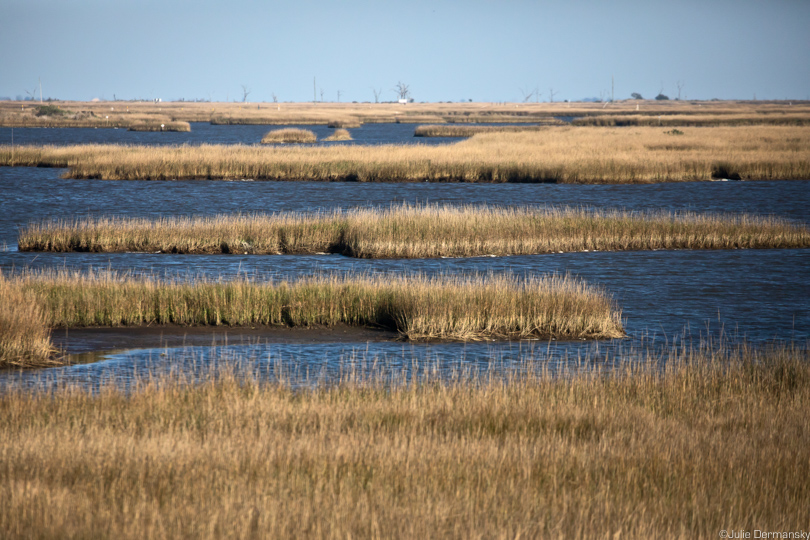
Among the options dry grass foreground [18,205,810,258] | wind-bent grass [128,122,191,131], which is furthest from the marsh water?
wind-bent grass [128,122,191,131]

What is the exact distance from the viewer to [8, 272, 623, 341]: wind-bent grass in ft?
51.5

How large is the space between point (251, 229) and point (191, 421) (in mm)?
17424

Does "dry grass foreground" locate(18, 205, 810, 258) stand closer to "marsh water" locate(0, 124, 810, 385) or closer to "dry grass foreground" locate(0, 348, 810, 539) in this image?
"marsh water" locate(0, 124, 810, 385)

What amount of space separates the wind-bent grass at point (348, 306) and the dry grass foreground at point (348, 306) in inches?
0.8

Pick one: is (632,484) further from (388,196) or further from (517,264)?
(388,196)

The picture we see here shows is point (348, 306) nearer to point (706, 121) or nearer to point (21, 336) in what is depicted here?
point (21, 336)

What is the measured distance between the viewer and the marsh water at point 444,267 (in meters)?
13.8

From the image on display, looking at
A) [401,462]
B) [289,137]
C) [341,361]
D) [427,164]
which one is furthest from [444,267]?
[289,137]

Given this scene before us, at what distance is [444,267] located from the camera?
22.6m

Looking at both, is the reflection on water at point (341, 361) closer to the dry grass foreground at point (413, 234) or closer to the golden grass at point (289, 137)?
the dry grass foreground at point (413, 234)

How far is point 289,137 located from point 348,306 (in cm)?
6403

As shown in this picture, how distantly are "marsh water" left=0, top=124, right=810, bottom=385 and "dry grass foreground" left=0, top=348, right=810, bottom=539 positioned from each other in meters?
2.15

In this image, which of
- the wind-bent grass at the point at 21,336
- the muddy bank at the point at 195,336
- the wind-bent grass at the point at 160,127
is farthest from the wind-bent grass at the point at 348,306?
the wind-bent grass at the point at 160,127

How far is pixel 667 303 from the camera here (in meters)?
19.2
